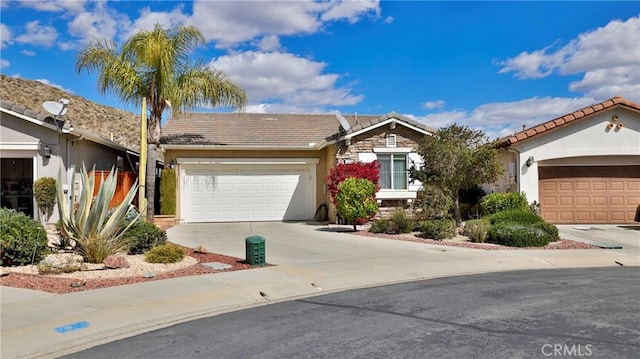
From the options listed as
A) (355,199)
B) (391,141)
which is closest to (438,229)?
(355,199)

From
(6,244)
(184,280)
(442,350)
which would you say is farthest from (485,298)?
(6,244)

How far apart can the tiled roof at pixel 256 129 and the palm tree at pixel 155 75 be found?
2.47 metres

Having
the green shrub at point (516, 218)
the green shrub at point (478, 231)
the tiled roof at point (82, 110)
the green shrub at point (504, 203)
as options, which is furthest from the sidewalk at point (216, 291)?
the tiled roof at point (82, 110)

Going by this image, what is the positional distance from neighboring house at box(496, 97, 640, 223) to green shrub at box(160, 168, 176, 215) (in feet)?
41.6

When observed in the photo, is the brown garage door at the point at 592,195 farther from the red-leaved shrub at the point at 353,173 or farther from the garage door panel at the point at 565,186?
the red-leaved shrub at the point at 353,173

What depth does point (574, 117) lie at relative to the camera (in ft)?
Answer: 62.1

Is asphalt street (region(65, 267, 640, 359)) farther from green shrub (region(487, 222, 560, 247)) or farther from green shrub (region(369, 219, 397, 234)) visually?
green shrub (region(369, 219, 397, 234))

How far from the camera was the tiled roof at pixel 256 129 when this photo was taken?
2114 centimetres

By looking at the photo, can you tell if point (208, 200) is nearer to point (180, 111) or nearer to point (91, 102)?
point (180, 111)

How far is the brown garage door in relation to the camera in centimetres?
1931

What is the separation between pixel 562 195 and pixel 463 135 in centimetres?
562

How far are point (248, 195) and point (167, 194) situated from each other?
10.5 feet

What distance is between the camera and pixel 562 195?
63.6ft

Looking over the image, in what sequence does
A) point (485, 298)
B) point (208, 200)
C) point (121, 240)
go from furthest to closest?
point (208, 200) → point (121, 240) → point (485, 298)
